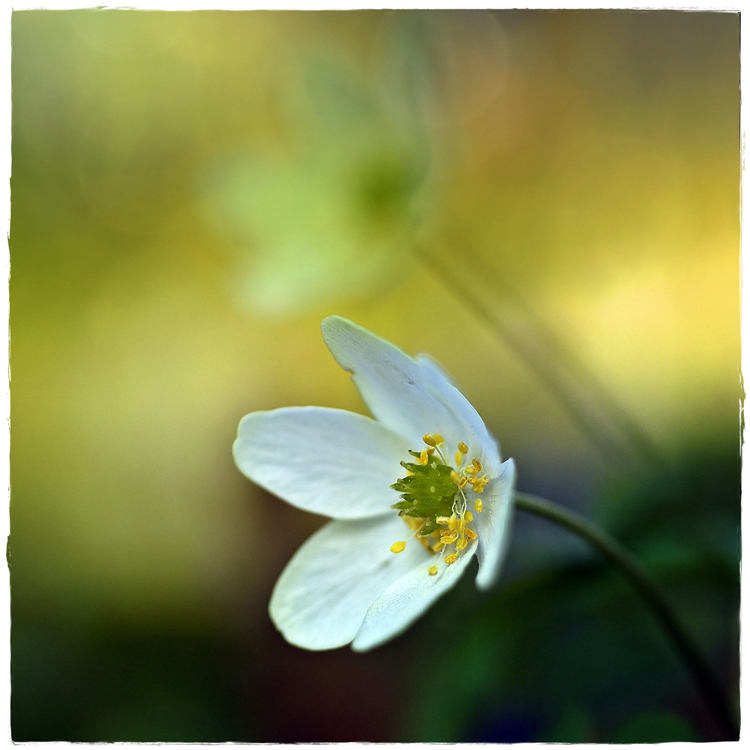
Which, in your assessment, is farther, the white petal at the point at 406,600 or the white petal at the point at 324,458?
the white petal at the point at 324,458

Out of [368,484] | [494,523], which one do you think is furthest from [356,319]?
[494,523]

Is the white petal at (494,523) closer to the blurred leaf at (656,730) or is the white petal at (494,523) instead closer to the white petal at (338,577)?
the white petal at (338,577)

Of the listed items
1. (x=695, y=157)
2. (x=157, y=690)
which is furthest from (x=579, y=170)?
(x=157, y=690)

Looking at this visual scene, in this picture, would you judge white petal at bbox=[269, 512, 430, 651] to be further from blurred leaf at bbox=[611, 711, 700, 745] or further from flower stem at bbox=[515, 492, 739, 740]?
blurred leaf at bbox=[611, 711, 700, 745]

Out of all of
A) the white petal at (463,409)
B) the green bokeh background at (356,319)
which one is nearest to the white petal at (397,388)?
the white petal at (463,409)

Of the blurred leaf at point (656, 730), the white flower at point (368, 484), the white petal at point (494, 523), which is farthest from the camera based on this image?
the blurred leaf at point (656, 730)
